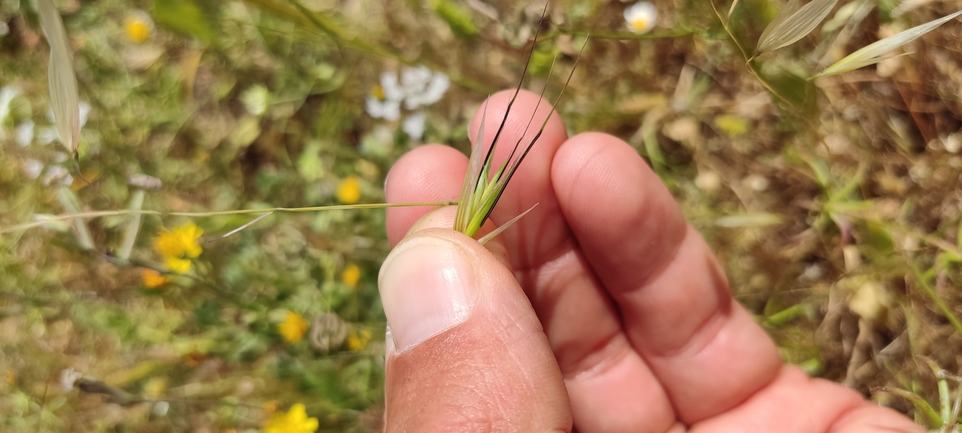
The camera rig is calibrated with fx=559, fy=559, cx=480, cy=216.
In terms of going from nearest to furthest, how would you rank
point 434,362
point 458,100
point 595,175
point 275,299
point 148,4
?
1. point 434,362
2. point 595,175
3. point 275,299
4. point 458,100
5. point 148,4

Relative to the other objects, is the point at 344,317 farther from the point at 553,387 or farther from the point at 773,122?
the point at 773,122

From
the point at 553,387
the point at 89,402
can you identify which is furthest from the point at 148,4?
the point at 553,387

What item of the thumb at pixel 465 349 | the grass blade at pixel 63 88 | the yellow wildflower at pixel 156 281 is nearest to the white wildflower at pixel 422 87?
the yellow wildflower at pixel 156 281

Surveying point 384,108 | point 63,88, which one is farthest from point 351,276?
point 63,88

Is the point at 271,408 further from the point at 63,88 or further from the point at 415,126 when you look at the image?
the point at 63,88

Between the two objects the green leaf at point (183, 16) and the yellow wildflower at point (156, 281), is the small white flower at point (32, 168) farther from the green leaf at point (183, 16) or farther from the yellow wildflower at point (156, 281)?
the green leaf at point (183, 16)

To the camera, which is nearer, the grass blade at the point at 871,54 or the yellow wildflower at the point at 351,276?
the grass blade at the point at 871,54

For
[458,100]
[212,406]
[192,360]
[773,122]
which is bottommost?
[212,406]
